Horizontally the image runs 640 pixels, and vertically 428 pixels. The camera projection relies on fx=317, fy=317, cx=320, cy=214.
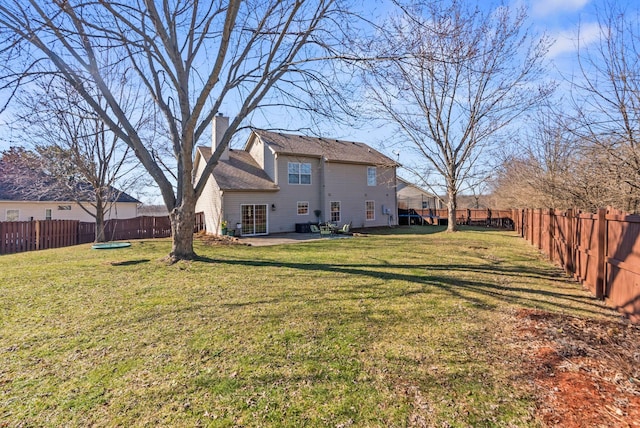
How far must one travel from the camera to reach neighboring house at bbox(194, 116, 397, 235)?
688 inches

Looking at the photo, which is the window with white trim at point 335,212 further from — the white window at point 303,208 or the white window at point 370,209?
the white window at point 370,209

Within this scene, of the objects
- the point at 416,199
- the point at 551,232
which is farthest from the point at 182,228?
the point at 416,199

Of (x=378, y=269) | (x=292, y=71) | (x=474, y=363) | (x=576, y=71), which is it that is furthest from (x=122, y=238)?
(x=576, y=71)

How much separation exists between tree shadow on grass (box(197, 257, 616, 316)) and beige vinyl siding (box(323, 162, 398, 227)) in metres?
12.2

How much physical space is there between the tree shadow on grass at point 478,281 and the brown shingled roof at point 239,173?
334 inches

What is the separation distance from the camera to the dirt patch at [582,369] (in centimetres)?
245

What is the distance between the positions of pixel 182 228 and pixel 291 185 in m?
11.0

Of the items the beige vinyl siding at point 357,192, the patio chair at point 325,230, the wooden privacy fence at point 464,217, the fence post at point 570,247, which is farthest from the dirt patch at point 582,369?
the wooden privacy fence at point 464,217

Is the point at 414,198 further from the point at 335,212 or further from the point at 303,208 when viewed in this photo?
the point at 303,208

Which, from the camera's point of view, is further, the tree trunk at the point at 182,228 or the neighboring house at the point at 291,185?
the neighboring house at the point at 291,185

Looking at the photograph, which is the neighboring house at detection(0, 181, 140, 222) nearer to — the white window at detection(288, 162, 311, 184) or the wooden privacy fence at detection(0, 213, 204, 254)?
the wooden privacy fence at detection(0, 213, 204, 254)

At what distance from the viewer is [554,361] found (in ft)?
10.8

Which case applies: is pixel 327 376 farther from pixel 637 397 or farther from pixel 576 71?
pixel 576 71

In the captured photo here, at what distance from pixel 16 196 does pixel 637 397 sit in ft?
93.0
